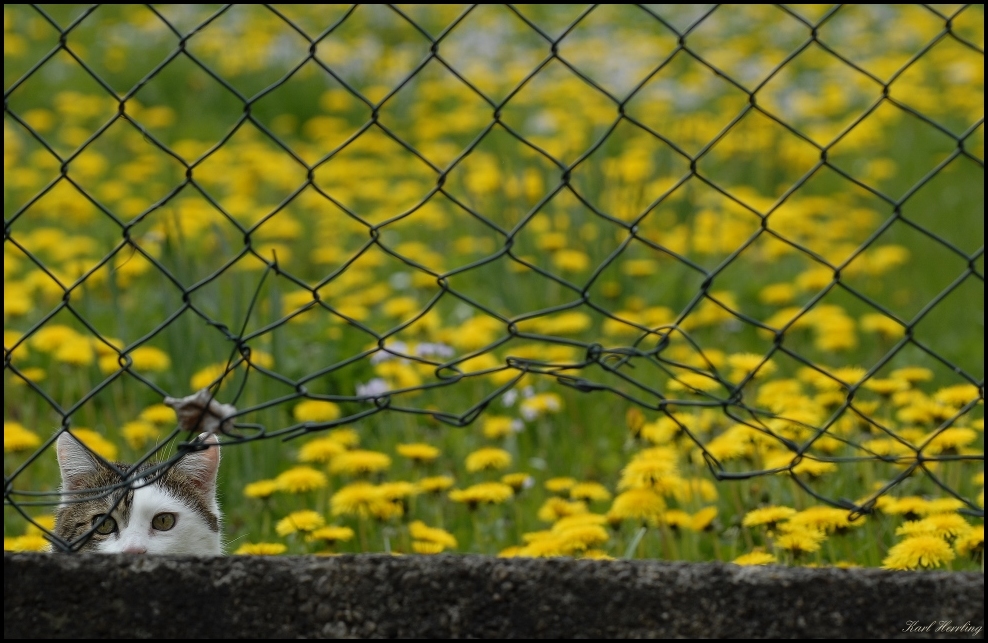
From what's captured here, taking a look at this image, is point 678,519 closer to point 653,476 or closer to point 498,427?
point 653,476

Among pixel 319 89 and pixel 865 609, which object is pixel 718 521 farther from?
pixel 319 89

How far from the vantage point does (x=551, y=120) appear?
20.4 ft

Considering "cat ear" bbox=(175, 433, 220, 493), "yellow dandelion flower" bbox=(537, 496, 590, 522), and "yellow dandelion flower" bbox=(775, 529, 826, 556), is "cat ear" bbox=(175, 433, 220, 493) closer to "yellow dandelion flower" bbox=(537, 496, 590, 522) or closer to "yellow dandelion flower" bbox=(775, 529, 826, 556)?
"yellow dandelion flower" bbox=(537, 496, 590, 522)

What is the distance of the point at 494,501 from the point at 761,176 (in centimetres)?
317

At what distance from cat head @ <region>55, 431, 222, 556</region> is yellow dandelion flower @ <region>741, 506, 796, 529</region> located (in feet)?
3.23

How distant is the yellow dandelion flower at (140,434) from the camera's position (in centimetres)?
287

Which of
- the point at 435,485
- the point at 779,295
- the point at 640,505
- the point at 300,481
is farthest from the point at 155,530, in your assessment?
the point at 779,295

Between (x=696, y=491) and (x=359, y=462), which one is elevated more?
(x=359, y=462)

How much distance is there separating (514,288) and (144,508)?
5.85ft

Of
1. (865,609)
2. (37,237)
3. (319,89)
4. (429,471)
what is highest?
(319,89)

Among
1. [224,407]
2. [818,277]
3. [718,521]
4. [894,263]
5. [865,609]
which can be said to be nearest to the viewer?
[865,609]

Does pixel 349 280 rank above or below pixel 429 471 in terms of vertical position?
above

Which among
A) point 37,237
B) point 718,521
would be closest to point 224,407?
point 718,521

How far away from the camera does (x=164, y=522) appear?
2.26 meters
